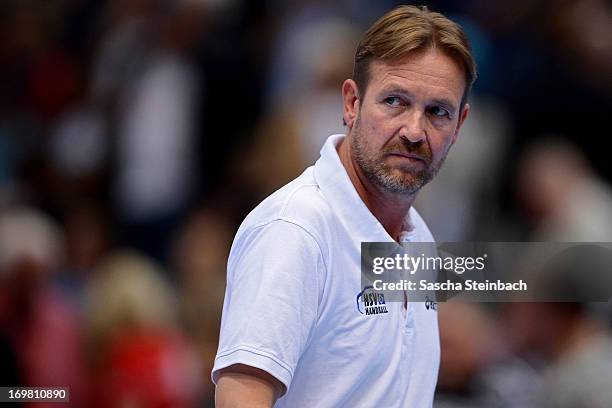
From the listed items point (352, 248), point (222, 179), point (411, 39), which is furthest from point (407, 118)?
point (222, 179)

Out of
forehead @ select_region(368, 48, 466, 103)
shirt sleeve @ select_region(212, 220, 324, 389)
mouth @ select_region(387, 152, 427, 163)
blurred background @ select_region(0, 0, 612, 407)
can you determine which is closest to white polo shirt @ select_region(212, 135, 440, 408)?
shirt sleeve @ select_region(212, 220, 324, 389)

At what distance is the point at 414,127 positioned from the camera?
2467 millimetres

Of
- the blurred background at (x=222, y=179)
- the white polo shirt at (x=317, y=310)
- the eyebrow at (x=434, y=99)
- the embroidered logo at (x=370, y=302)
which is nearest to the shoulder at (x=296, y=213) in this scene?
the white polo shirt at (x=317, y=310)

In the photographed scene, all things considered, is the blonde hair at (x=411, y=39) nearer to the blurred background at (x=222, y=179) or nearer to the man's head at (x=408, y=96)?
the man's head at (x=408, y=96)

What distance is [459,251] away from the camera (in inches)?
124

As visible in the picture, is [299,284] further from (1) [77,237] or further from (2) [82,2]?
(2) [82,2]

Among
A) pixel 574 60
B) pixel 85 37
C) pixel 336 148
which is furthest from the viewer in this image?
pixel 85 37

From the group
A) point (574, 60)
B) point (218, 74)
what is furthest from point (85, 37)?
point (574, 60)

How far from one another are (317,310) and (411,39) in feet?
2.01

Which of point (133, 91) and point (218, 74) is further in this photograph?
point (133, 91)

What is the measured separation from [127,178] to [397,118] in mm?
3941

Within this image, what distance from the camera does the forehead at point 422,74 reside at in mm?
2467

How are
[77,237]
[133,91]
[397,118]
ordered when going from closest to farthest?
[397,118] → [77,237] → [133,91]

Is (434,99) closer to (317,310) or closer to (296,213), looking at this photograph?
(296,213)
